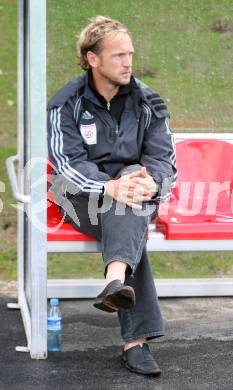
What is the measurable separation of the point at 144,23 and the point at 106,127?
122 inches

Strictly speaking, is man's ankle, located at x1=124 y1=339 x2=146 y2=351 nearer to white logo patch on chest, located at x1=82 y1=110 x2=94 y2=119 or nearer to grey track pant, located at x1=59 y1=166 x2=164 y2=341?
grey track pant, located at x1=59 y1=166 x2=164 y2=341

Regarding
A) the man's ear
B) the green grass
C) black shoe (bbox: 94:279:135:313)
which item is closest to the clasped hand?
black shoe (bbox: 94:279:135:313)

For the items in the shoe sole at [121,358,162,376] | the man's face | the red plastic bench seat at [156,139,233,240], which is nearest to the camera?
the shoe sole at [121,358,162,376]

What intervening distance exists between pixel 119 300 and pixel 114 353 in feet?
2.06

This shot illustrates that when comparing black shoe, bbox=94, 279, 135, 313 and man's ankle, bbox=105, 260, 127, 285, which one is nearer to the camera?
black shoe, bbox=94, 279, 135, 313

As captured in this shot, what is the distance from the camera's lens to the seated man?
3961mm

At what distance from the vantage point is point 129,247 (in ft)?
12.7

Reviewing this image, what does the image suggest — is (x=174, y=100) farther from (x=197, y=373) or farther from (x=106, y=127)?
(x=197, y=373)

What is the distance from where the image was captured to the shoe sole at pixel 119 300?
12.0ft

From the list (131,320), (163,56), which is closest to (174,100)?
(163,56)

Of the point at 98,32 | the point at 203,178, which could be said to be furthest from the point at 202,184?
the point at 98,32

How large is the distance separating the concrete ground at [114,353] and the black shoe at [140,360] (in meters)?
0.04

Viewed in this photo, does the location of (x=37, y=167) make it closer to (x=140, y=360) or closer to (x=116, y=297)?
(x=116, y=297)

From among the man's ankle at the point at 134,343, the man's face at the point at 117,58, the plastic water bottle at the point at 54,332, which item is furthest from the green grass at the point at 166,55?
the man's ankle at the point at 134,343
